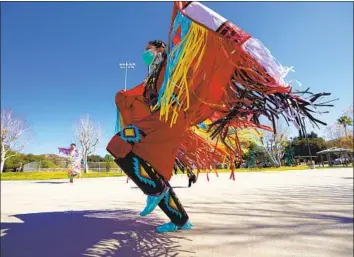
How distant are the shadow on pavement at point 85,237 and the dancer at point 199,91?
0.26 m

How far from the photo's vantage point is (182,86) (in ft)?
4.75

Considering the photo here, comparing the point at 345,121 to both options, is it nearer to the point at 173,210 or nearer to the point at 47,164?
the point at 47,164

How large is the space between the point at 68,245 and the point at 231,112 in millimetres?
1338

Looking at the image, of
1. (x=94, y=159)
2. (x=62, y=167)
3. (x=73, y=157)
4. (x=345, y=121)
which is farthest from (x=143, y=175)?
(x=345, y=121)

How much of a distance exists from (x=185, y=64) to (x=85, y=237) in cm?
141

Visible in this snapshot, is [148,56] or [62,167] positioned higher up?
[148,56]

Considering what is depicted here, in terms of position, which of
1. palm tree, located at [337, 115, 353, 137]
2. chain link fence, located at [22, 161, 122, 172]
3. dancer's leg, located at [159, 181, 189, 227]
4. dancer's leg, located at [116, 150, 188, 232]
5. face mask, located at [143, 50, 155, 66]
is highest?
palm tree, located at [337, 115, 353, 137]

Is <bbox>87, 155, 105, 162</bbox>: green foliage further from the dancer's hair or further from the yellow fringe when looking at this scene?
the yellow fringe

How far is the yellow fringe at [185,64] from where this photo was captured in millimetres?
1395

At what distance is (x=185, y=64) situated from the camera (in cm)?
145

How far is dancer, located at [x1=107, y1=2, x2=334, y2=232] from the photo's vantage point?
1355 mm

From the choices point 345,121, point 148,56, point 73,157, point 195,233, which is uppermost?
point 345,121

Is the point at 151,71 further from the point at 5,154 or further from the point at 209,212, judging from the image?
the point at 5,154

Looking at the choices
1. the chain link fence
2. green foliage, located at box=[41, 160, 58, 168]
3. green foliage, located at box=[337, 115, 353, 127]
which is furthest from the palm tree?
green foliage, located at box=[41, 160, 58, 168]
